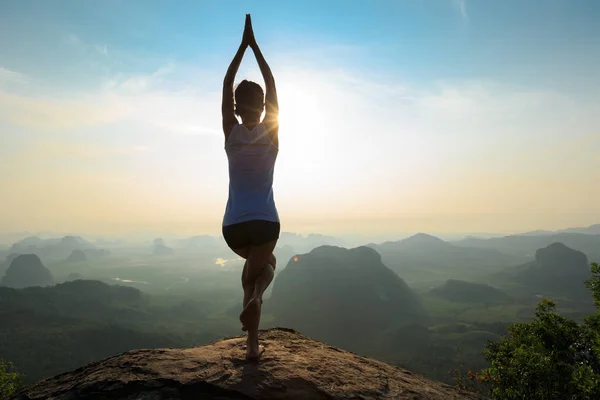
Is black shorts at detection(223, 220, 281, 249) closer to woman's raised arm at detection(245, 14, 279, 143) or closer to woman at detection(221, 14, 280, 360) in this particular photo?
woman at detection(221, 14, 280, 360)

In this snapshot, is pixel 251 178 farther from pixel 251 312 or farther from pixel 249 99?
pixel 251 312

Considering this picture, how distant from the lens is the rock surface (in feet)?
12.4

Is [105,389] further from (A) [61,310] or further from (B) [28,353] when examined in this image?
(A) [61,310]

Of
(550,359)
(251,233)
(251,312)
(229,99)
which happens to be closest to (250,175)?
(251,233)

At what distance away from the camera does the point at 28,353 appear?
10581cm

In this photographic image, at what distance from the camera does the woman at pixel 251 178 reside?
4.21 m

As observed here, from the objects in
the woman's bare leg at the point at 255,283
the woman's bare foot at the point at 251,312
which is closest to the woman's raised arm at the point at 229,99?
the woman's bare leg at the point at 255,283

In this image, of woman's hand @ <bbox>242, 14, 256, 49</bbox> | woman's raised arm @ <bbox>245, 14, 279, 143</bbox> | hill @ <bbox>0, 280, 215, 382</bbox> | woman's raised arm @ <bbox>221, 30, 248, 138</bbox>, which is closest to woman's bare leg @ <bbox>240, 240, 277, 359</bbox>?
woman's raised arm @ <bbox>245, 14, 279, 143</bbox>

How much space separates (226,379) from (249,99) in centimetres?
367

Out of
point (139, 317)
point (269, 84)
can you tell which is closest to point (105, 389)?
point (269, 84)

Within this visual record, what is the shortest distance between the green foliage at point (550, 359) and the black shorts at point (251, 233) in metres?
13.3

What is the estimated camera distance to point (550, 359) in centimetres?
1469

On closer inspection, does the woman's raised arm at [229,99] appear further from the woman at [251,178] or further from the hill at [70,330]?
the hill at [70,330]

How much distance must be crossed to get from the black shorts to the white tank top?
7cm
